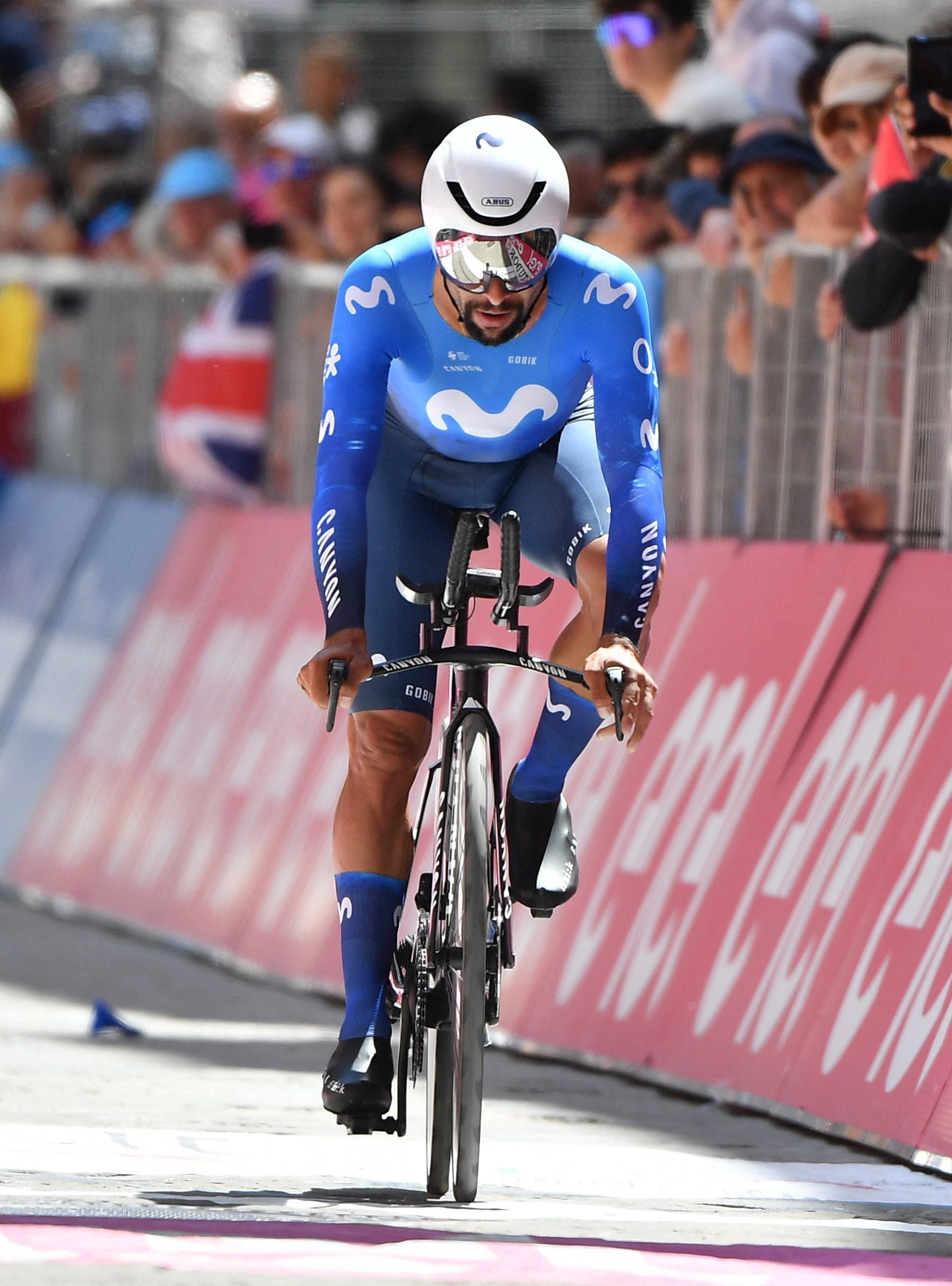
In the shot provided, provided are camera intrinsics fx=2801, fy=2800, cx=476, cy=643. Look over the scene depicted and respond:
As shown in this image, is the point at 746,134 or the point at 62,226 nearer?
the point at 746,134

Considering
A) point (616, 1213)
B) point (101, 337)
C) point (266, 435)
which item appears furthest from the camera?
point (101, 337)

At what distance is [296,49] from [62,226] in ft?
5.36

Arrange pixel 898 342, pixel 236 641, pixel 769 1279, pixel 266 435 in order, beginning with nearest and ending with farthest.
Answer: pixel 769 1279, pixel 898 342, pixel 236 641, pixel 266 435

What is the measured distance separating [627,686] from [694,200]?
4.13m

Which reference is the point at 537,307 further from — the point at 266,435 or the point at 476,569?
the point at 266,435

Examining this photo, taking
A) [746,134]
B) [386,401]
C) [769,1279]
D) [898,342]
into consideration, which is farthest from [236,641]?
[769,1279]

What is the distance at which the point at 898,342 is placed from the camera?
26.3 feet

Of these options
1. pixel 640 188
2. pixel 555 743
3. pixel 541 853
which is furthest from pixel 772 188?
pixel 541 853

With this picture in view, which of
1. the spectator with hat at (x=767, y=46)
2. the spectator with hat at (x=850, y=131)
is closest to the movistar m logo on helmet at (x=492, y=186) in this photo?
the spectator with hat at (x=850, y=131)

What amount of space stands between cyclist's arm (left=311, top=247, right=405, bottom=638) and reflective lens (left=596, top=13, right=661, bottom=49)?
402 centimetres

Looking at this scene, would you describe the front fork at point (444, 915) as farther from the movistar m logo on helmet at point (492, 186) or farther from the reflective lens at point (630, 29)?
the reflective lens at point (630, 29)

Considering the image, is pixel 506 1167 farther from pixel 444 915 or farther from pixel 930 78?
pixel 930 78

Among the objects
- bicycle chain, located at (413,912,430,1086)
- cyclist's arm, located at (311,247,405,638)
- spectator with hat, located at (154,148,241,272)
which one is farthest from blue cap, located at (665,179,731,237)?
spectator with hat, located at (154,148,241,272)

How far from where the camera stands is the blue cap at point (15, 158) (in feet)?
55.2
